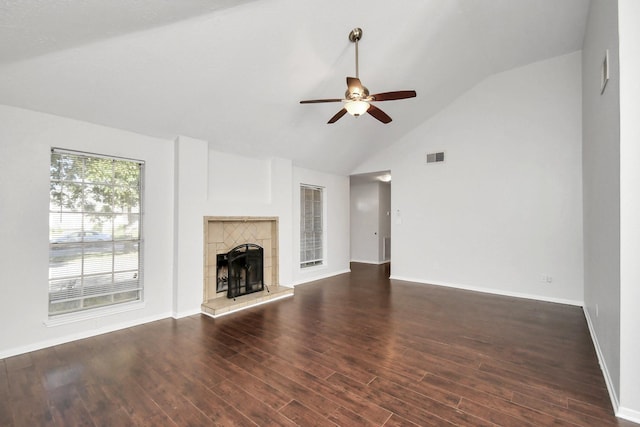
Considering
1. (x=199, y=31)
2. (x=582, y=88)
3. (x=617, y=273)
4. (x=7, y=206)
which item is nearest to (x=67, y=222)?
(x=7, y=206)

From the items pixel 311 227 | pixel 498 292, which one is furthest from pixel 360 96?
pixel 498 292

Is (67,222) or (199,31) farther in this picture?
(67,222)

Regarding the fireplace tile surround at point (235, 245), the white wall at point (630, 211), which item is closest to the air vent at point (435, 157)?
the fireplace tile surround at point (235, 245)

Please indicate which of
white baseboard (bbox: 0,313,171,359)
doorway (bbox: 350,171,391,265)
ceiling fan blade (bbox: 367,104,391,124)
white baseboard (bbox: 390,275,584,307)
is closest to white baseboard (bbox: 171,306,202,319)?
white baseboard (bbox: 0,313,171,359)

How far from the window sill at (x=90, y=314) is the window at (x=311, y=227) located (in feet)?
11.0

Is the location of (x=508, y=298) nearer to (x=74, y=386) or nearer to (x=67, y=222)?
(x=74, y=386)

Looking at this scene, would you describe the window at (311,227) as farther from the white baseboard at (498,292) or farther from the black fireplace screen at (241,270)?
the white baseboard at (498,292)

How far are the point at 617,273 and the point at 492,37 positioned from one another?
12.5ft

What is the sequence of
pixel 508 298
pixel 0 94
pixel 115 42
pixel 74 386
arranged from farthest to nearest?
pixel 508 298 < pixel 0 94 < pixel 115 42 < pixel 74 386

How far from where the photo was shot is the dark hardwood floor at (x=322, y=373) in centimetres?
203

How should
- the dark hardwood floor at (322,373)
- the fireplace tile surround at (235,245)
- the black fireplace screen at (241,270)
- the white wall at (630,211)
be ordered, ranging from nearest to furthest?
the white wall at (630,211), the dark hardwood floor at (322,373), the fireplace tile surround at (235,245), the black fireplace screen at (241,270)

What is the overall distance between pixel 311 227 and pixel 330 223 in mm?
542

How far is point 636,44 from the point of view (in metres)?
1.94

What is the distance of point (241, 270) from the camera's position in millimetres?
4938
